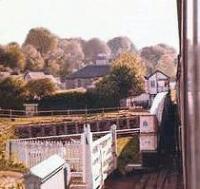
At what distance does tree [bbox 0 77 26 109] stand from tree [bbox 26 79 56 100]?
0.12 feet

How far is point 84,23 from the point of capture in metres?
2.29

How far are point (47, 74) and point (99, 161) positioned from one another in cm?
56

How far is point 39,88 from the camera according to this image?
2.26m

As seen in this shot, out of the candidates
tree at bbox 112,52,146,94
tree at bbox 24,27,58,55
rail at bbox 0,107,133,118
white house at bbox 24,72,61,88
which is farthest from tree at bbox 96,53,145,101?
tree at bbox 24,27,58,55

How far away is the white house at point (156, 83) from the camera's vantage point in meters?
2.18

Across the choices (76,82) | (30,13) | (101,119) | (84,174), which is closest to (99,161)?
(84,174)

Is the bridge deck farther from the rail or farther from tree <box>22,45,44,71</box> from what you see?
tree <box>22,45,44,71</box>

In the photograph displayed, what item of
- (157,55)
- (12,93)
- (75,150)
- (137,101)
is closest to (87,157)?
(75,150)

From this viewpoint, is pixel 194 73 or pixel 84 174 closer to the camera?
pixel 194 73

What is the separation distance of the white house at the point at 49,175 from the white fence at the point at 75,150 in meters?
0.06

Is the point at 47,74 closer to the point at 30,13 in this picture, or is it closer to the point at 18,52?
the point at 18,52

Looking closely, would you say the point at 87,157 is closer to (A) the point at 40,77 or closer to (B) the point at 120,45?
(A) the point at 40,77

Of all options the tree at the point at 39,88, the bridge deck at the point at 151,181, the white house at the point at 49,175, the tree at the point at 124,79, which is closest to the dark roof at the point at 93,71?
the tree at the point at 124,79

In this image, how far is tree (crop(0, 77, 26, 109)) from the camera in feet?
7.41
